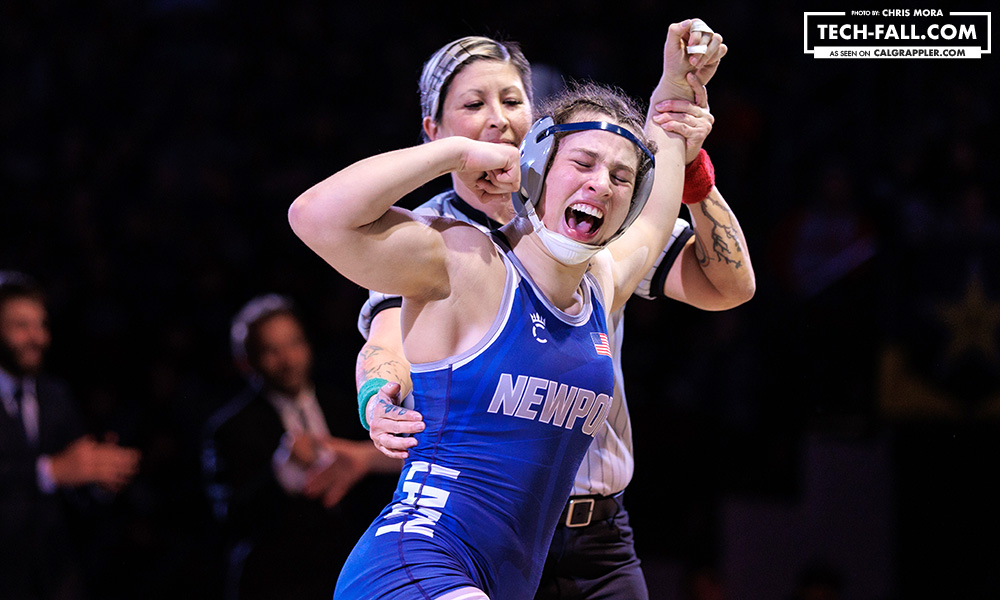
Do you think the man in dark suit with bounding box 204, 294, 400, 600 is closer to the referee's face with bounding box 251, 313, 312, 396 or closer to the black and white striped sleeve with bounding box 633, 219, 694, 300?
the referee's face with bounding box 251, 313, 312, 396

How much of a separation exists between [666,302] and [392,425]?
17.2 ft

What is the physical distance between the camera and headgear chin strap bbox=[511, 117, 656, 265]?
2371mm

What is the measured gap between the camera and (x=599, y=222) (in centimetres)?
239

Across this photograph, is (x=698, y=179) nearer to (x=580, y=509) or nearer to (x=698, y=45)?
(x=698, y=45)

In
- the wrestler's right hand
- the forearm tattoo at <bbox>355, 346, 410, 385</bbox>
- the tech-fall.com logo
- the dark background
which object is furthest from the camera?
the dark background

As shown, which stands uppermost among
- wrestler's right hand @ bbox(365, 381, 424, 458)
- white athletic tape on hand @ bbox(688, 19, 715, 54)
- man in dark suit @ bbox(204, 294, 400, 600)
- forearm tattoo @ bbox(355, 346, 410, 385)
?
white athletic tape on hand @ bbox(688, 19, 715, 54)

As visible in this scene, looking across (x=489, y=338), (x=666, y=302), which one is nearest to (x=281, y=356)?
(x=666, y=302)

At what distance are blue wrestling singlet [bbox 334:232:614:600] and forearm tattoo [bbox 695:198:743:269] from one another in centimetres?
97

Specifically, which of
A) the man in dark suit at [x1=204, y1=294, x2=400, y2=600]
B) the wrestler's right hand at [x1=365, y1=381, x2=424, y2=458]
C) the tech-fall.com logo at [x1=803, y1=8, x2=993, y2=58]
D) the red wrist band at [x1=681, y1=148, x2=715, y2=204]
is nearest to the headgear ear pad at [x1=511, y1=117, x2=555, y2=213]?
the wrestler's right hand at [x1=365, y1=381, x2=424, y2=458]

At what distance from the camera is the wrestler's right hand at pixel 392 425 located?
2283 mm

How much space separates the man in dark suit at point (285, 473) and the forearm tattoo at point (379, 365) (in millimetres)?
2265

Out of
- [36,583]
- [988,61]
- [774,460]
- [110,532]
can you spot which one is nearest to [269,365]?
[36,583]

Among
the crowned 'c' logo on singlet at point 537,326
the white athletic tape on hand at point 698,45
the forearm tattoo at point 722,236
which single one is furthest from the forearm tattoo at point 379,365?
the white athletic tape on hand at point 698,45

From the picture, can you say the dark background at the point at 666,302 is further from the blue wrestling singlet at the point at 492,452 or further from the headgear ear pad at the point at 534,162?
the blue wrestling singlet at the point at 492,452
